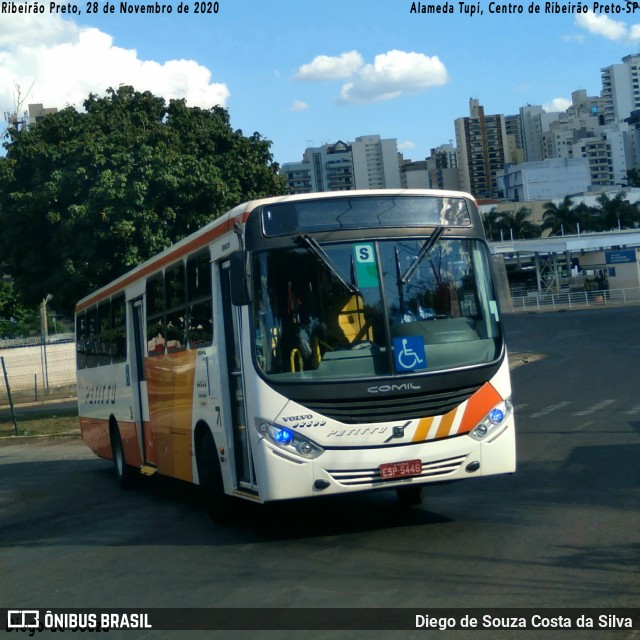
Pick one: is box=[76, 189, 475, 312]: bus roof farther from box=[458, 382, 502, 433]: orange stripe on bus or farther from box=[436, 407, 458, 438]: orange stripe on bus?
box=[436, 407, 458, 438]: orange stripe on bus

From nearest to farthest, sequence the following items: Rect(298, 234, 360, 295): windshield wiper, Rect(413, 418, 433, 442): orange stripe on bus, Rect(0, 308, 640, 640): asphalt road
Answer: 1. Rect(0, 308, 640, 640): asphalt road
2. Rect(413, 418, 433, 442): orange stripe on bus
3. Rect(298, 234, 360, 295): windshield wiper

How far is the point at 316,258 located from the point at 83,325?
35.5ft

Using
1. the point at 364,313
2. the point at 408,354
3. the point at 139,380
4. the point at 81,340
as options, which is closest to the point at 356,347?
the point at 364,313

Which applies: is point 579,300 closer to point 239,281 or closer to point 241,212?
point 241,212

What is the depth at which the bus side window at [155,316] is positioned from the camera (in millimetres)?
12930

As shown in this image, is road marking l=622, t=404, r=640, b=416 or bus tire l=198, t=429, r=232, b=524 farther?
road marking l=622, t=404, r=640, b=416

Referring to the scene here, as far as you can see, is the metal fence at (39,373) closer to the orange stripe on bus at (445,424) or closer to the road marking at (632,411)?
the road marking at (632,411)

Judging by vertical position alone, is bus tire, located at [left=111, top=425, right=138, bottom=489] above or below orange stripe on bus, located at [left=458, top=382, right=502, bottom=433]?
below

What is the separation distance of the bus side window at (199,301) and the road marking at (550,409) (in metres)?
9.30

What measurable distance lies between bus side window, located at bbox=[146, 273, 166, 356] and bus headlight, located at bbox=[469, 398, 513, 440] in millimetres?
4745

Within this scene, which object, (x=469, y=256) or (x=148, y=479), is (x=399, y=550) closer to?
(x=469, y=256)

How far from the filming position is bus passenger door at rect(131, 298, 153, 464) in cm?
1422

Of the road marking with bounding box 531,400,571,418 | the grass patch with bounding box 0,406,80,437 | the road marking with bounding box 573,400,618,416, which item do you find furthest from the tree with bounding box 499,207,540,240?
the road marking with bounding box 573,400,618,416

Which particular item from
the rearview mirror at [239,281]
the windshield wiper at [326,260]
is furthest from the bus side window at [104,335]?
the windshield wiper at [326,260]
